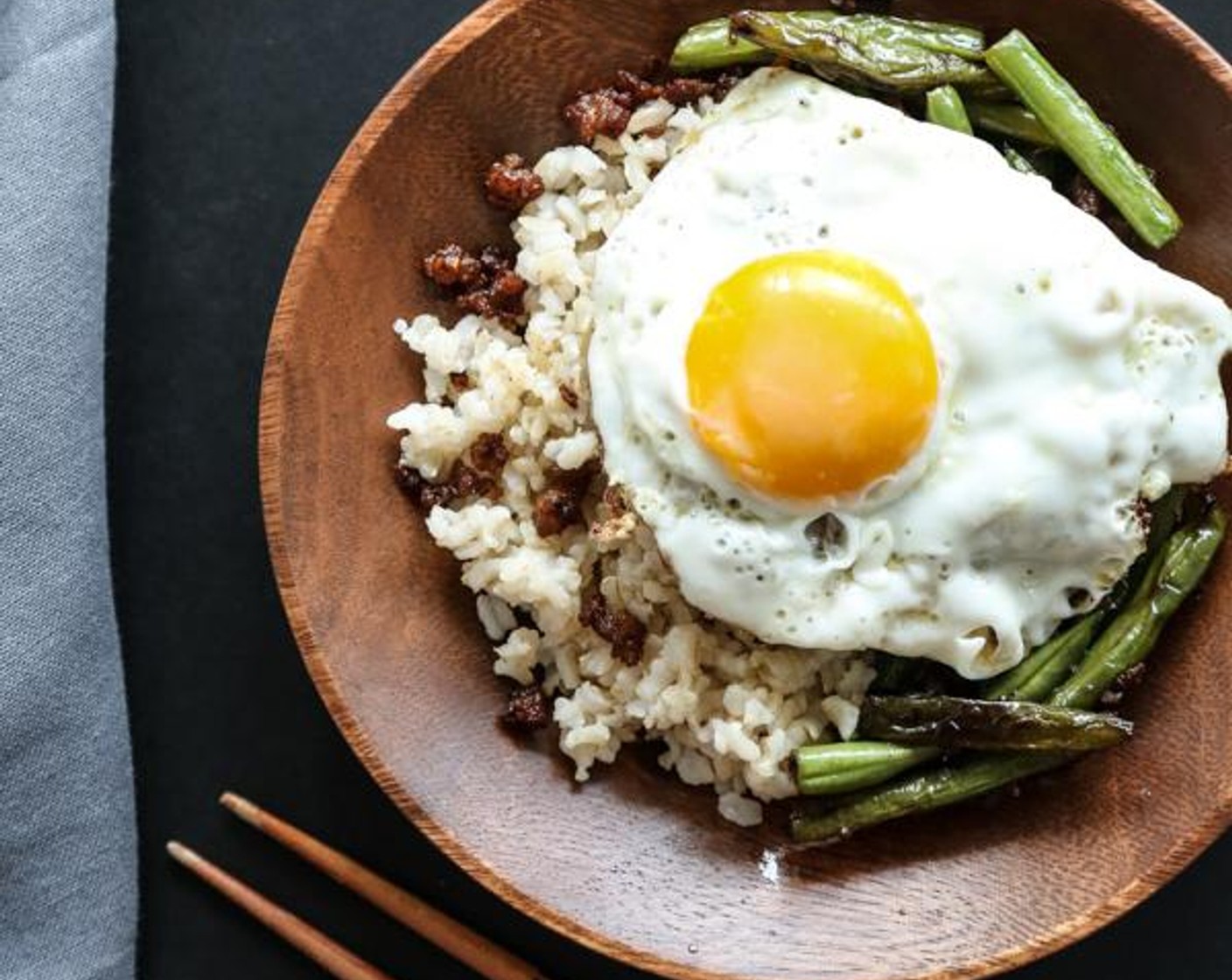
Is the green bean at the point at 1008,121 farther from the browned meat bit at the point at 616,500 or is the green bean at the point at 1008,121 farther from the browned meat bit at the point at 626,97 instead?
the browned meat bit at the point at 616,500

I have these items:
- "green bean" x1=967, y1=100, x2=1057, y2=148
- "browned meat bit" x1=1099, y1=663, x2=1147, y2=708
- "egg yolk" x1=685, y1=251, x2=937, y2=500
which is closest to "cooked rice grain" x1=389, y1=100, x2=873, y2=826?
"egg yolk" x1=685, y1=251, x2=937, y2=500

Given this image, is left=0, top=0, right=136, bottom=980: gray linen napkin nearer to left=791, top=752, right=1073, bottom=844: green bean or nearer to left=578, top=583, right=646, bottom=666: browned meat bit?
left=578, top=583, right=646, bottom=666: browned meat bit

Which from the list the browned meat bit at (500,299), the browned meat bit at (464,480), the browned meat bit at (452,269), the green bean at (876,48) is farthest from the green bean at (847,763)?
the green bean at (876,48)

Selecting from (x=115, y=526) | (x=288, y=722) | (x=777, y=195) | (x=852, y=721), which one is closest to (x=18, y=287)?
(x=115, y=526)

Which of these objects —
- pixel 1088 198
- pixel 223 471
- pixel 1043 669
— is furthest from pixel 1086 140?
pixel 223 471

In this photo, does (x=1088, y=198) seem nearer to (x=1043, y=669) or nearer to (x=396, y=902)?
(x=1043, y=669)

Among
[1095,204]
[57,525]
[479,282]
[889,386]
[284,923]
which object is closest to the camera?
[889,386]

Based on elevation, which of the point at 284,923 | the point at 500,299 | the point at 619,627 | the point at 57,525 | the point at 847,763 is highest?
the point at 500,299
